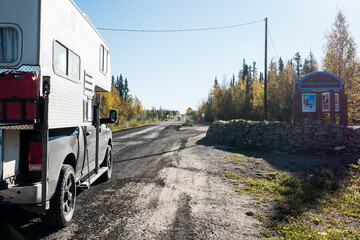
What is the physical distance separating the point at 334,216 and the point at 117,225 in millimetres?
3769

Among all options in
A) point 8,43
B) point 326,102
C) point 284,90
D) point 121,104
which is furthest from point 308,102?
point 121,104

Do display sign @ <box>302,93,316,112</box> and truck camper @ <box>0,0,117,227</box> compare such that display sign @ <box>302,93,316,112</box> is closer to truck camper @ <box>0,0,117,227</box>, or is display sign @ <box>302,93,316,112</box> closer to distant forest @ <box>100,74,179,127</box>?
truck camper @ <box>0,0,117,227</box>

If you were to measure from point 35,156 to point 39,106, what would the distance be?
0.64m

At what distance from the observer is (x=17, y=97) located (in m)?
2.86

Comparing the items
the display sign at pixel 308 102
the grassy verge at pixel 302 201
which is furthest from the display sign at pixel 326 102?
the grassy verge at pixel 302 201

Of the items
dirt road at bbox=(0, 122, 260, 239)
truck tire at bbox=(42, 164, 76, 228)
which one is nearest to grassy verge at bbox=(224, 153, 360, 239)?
dirt road at bbox=(0, 122, 260, 239)

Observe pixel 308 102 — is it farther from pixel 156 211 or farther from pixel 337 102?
pixel 156 211

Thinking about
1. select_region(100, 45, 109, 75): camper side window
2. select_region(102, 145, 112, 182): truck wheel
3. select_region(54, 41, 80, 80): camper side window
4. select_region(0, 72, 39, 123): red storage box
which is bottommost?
select_region(102, 145, 112, 182): truck wheel

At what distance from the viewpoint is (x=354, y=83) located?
2230 centimetres

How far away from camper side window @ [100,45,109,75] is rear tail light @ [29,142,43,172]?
3.50 m

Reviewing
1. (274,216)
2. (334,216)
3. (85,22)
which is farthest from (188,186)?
(85,22)

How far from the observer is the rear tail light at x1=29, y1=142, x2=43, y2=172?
3090 millimetres

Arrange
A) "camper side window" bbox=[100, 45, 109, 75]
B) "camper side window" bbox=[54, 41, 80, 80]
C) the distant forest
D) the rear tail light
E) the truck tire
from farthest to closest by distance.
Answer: the distant forest < "camper side window" bbox=[100, 45, 109, 75] < "camper side window" bbox=[54, 41, 80, 80] < the truck tire < the rear tail light

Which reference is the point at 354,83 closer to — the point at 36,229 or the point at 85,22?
the point at 85,22
